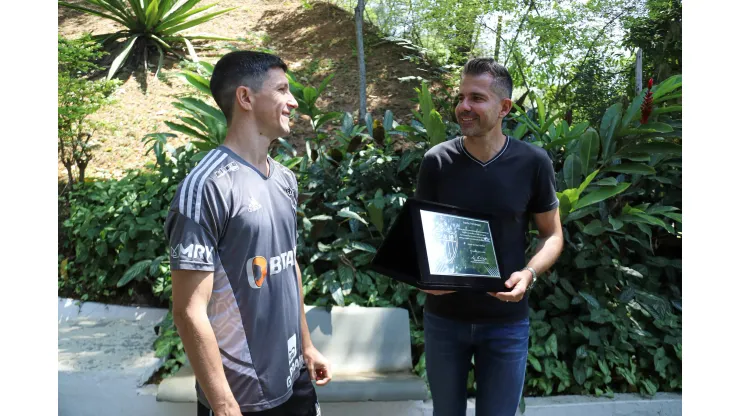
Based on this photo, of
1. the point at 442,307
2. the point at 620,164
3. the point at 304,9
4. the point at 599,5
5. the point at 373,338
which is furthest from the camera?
the point at 304,9

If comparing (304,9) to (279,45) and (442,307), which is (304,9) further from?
(442,307)

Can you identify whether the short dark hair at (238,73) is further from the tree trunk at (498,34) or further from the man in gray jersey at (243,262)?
the tree trunk at (498,34)

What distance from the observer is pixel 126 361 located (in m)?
4.03

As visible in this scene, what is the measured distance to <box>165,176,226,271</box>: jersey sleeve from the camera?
1.53 metres

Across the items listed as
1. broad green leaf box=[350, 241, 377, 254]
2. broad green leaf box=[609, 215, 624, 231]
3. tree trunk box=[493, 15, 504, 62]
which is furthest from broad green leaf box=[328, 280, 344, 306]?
tree trunk box=[493, 15, 504, 62]

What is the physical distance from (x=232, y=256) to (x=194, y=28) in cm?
895

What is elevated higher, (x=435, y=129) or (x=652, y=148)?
(x=435, y=129)

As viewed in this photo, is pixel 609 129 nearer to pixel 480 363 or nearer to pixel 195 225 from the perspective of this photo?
pixel 480 363

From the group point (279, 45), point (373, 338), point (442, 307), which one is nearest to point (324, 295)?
point (373, 338)

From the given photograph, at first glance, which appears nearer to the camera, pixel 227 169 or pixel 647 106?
pixel 227 169

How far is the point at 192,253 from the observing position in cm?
153

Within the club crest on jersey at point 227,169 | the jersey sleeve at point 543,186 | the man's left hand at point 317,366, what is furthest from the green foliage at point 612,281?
the club crest on jersey at point 227,169

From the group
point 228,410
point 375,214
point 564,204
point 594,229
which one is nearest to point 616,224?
point 594,229

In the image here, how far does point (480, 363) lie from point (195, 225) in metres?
1.30
